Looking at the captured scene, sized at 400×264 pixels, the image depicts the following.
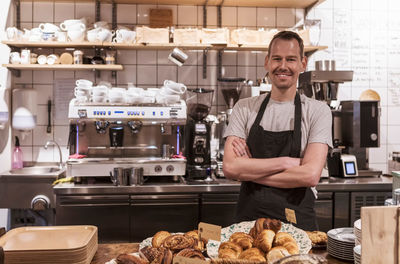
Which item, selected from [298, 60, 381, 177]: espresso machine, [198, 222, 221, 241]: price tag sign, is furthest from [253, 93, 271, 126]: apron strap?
[298, 60, 381, 177]: espresso machine

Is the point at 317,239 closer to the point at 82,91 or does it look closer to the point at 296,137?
the point at 296,137

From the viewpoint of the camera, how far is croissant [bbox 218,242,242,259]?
138 cm

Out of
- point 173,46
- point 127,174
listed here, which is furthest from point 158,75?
point 127,174

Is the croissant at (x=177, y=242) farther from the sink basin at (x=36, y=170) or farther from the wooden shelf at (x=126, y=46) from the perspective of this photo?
the sink basin at (x=36, y=170)

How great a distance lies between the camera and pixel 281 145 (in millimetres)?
2230

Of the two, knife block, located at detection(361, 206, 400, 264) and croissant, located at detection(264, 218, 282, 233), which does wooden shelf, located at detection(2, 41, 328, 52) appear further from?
knife block, located at detection(361, 206, 400, 264)

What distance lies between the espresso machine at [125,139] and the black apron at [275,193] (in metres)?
1.47

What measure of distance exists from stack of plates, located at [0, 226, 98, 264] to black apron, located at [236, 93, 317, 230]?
0.82 metres

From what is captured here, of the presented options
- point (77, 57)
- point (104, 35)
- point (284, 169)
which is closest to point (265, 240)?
point (284, 169)

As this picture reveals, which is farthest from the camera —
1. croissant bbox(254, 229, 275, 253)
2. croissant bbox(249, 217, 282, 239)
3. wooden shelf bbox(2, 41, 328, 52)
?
wooden shelf bbox(2, 41, 328, 52)

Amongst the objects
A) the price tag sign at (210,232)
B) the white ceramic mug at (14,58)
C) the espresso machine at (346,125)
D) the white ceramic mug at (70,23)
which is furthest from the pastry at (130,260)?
the white ceramic mug at (14,58)

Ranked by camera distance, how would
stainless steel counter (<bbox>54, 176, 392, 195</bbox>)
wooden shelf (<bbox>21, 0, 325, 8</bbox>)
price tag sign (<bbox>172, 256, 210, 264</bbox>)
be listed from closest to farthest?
1. price tag sign (<bbox>172, 256, 210, 264</bbox>)
2. stainless steel counter (<bbox>54, 176, 392, 195</bbox>)
3. wooden shelf (<bbox>21, 0, 325, 8</bbox>)

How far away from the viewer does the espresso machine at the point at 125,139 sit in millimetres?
3590

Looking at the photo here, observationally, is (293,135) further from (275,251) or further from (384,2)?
(384,2)
